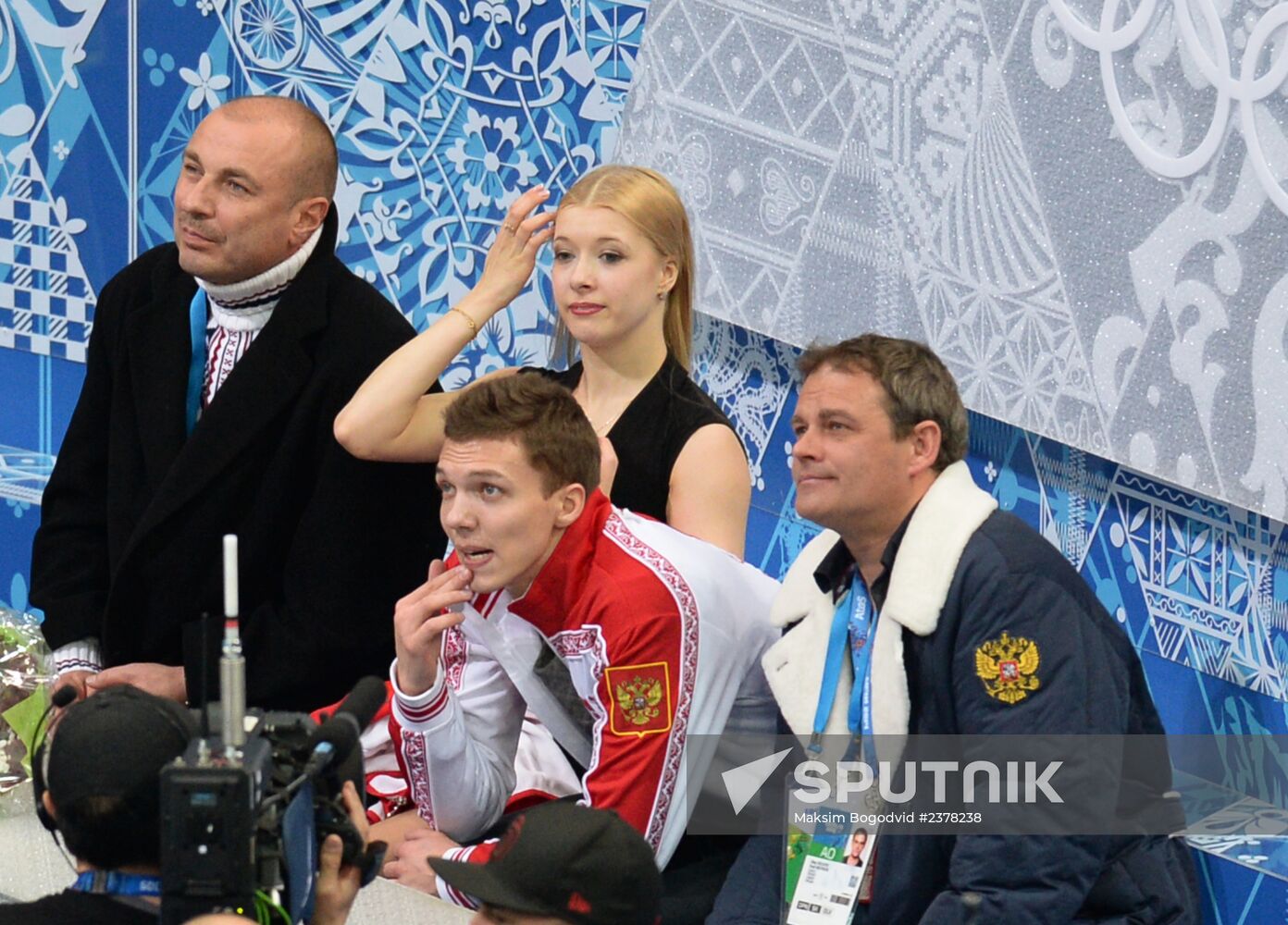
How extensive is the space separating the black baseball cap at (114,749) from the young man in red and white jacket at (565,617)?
844 millimetres

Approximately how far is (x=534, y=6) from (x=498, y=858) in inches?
106

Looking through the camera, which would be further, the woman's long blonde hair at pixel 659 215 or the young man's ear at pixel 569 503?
the woman's long blonde hair at pixel 659 215

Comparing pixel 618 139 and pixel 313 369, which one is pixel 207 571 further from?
pixel 618 139

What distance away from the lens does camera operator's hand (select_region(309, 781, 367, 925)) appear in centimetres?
212

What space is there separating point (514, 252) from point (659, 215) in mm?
274

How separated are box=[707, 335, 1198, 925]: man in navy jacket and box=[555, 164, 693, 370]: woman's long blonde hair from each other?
48 centimetres

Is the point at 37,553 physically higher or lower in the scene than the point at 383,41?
lower

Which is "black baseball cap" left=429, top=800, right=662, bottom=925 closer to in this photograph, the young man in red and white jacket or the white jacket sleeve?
the young man in red and white jacket

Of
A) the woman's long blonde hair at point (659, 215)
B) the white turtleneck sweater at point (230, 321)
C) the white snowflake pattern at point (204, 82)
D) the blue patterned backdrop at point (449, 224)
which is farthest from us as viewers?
the white snowflake pattern at point (204, 82)

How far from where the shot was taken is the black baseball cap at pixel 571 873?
2.03m

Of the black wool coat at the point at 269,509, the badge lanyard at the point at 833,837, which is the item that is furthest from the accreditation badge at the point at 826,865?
A: the black wool coat at the point at 269,509

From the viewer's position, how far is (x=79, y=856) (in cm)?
201

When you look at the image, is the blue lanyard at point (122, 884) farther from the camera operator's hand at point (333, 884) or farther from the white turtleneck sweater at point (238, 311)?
the white turtleneck sweater at point (238, 311)

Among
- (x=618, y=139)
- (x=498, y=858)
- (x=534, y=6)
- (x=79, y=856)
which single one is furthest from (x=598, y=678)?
(x=534, y=6)
